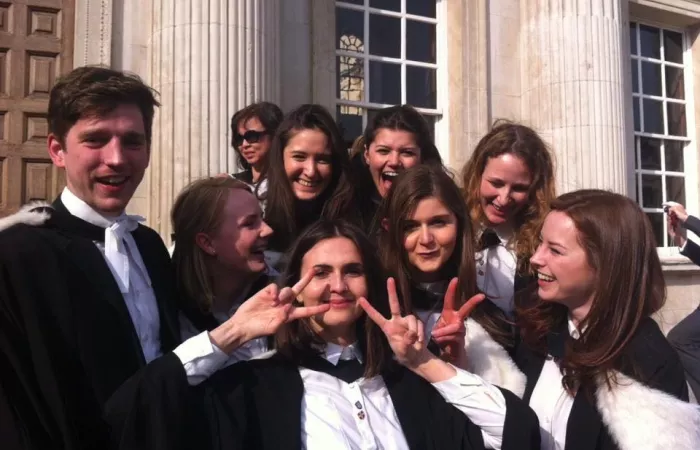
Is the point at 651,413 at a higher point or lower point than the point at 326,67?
lower

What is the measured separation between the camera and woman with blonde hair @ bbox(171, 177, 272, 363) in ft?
8.16

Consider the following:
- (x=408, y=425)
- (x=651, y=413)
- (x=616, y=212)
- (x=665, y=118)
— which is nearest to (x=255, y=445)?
(x=408, y=425)

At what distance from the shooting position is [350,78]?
22.8 ft

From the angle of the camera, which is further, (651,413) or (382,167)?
(382,167)

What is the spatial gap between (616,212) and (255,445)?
54.6 inches

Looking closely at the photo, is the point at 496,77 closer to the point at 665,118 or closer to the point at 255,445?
the point at 665,118

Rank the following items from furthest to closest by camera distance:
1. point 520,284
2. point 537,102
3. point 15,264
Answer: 1. point 537,102
2. point 520,284
3. point 15,264

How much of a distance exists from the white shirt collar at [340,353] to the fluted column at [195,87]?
3.19m

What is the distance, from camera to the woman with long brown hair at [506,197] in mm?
2934

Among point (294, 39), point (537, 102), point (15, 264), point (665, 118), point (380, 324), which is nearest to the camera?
point (15, 264)

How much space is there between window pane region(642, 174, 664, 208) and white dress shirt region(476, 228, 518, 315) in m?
7.28

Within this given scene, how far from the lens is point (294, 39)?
6.39m

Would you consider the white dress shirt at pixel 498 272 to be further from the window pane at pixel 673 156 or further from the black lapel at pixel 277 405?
the window pane at pixel 673 156

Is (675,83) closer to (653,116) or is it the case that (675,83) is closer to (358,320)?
(653,116)
